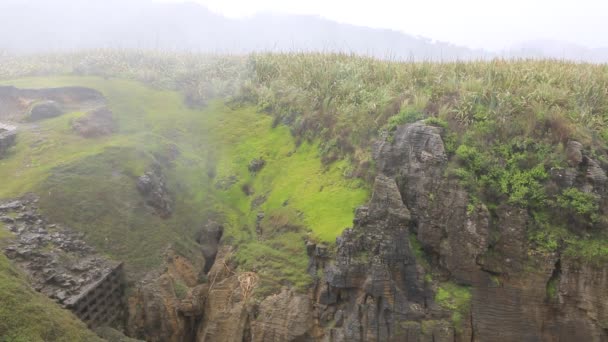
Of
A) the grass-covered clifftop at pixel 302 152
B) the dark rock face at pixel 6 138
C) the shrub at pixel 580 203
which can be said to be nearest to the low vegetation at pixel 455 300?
the grass-covered clifftop at pixel 302 152

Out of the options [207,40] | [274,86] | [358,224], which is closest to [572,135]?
[358,224]

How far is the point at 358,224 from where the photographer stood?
1025 centimetres

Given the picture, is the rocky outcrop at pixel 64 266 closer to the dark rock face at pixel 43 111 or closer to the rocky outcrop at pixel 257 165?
the rocky outcrop at pixel 257 165

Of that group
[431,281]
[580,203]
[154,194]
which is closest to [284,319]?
[431,281]

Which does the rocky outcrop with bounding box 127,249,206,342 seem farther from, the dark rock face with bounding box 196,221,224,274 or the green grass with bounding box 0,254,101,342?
the green grass with bounding box 0,254,101,342

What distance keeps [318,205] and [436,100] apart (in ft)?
16.1

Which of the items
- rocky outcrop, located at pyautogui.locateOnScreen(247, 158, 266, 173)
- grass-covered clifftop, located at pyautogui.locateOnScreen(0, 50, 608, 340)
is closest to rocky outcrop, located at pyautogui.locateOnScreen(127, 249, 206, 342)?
grass-covered clifftop, located at pyautogui.locateOnScreen(0, 50, 608, 340)

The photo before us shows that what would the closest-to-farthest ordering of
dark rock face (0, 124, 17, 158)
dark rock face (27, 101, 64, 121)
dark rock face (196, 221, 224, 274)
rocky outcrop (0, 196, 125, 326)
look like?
rocky outcrop (0, 196, 125, 326) → dark rock face (196, 221, 224, 274) → dark rock face (0, 124, 17, 158) → dark rock face (27, 101, 64, 121)

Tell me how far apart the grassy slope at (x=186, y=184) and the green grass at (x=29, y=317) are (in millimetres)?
2929

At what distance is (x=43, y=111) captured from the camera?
1781 cm

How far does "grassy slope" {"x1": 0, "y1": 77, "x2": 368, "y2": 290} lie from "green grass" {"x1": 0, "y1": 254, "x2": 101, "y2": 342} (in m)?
2.93

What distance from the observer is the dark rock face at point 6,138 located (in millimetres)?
14906

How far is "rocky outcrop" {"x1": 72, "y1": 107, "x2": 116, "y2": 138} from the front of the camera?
1612 cm

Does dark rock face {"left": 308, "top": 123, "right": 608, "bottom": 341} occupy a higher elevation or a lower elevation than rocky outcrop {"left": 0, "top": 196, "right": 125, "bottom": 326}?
higher
